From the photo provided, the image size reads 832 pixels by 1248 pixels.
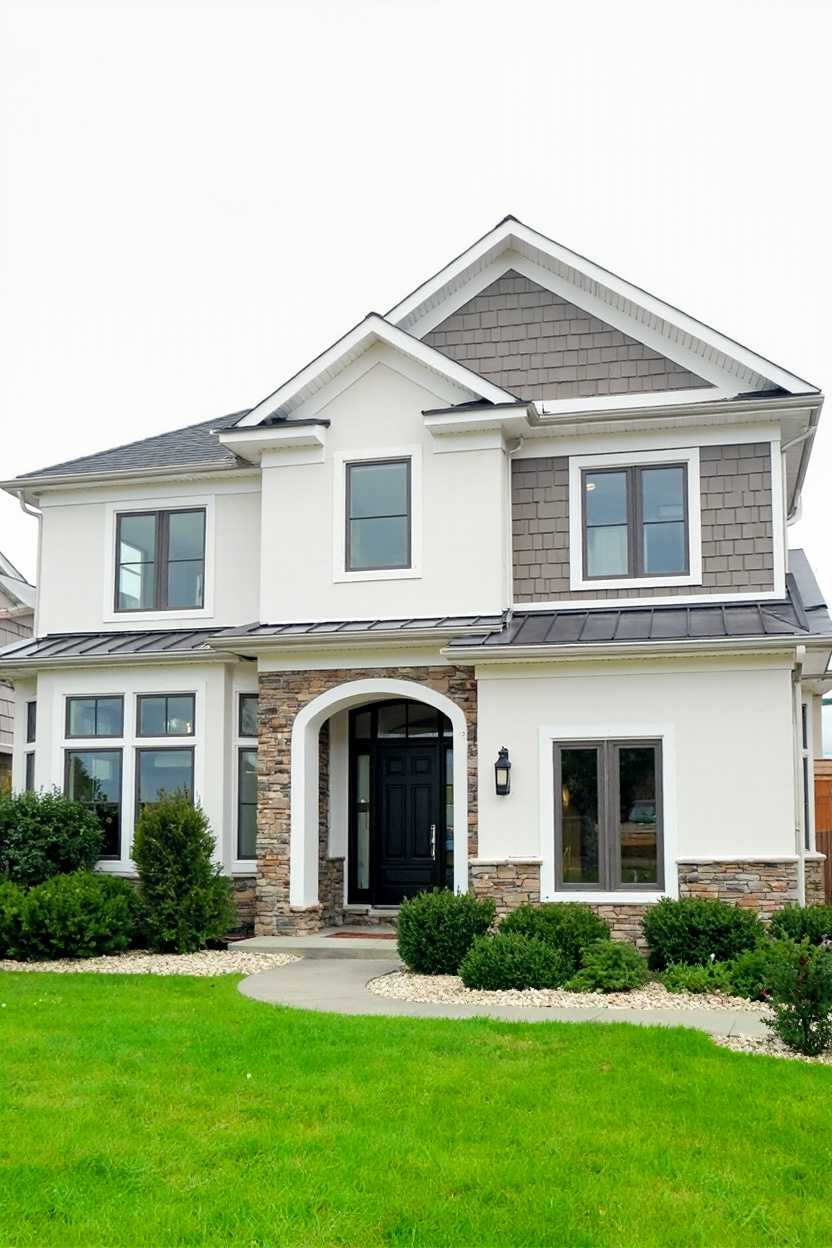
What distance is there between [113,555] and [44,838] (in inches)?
167

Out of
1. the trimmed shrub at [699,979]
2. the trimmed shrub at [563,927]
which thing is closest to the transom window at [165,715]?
the trimmed shrub at [563,927]

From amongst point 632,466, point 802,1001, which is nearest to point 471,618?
point 632,466

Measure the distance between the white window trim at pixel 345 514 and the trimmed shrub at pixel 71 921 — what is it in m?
4.77

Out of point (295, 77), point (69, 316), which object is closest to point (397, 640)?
point (295, 77)

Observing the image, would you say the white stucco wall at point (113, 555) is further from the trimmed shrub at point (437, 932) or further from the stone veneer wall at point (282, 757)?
the trimmed shrub at point (437, 932)

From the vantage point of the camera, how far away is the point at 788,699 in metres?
13.4

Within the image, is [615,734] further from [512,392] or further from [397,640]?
[512,392]

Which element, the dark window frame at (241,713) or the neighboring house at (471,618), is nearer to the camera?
the neighboring house at (471,618)

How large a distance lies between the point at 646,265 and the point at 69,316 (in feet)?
32.4

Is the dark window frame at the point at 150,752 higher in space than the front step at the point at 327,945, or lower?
higher

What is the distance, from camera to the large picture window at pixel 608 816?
1371 cm

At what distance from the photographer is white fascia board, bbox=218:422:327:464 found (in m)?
15.7

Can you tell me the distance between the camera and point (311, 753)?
617 inches

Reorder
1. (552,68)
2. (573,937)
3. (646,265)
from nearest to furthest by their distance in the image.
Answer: (573,937) → (552,68) → (646,265)
